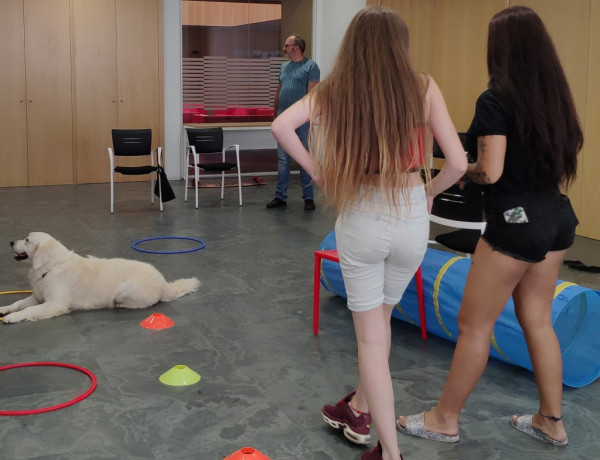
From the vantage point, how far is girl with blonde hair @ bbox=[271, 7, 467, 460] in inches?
93.7

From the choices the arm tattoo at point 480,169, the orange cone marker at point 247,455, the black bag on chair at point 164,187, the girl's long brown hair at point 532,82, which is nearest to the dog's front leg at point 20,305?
the orange cone marker at point 247,455

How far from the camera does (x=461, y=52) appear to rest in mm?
9320

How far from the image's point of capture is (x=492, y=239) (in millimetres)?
2779

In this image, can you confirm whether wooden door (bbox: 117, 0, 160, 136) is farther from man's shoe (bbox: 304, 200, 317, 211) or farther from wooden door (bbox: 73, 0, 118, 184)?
man's shoe (bbox: 304, 200, 317, 211)

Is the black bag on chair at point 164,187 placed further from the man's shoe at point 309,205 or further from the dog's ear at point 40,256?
the dog's ear at point 40,256

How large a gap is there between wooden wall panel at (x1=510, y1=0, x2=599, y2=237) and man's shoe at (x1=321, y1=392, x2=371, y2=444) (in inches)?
201

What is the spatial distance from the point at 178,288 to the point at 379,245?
2.88 metres

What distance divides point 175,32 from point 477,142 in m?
8.40

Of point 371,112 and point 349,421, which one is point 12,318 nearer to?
point 349,421

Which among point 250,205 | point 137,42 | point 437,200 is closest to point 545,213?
point 437,200

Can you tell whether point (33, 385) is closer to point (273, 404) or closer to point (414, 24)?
point (273, 404)

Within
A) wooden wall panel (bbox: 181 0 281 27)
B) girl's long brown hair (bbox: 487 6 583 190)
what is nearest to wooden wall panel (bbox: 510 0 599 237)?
wooden wall panel (bbox: 181 0 281 27)

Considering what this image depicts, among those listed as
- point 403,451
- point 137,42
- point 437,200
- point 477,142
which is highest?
point 137,42

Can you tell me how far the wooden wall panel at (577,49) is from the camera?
24.1 ft
